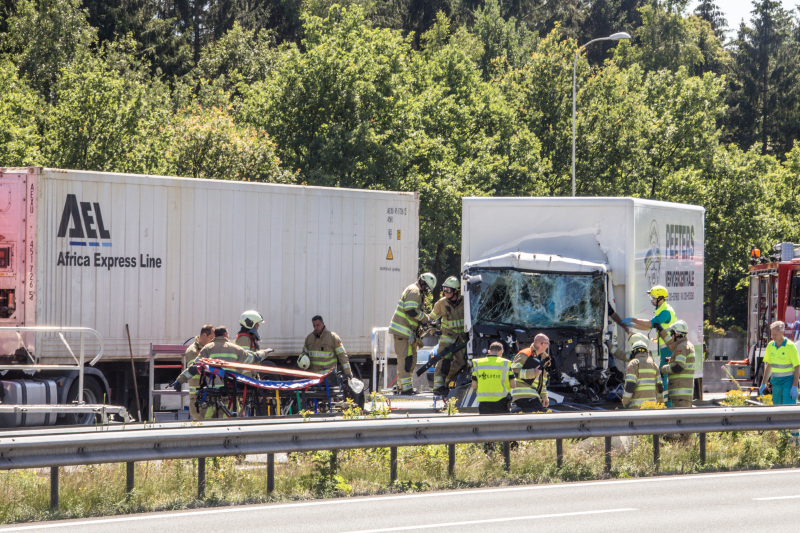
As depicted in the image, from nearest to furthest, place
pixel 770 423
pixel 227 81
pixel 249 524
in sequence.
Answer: pixel 249 524 < pixel 770 423 < pixel 227 81

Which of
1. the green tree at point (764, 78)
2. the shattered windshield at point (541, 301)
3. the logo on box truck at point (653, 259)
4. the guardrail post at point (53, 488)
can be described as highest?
the green tree at point (764, 78)

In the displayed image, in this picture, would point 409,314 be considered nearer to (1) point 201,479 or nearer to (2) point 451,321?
(2) point 451,321

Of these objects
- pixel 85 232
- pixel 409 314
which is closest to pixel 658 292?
pixel 409 314

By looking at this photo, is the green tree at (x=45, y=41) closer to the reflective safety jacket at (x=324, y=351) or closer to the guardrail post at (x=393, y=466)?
the reflective safety jacket at (x=324, y=351)

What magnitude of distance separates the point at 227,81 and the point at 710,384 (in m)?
29.2

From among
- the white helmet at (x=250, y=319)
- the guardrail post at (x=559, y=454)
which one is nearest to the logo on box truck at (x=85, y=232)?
the white helmet at (x=250, y=319)

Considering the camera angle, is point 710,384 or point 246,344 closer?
point 246,344

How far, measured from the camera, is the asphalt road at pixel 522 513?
7.99 metres

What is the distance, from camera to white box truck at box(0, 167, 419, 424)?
13.3 meters

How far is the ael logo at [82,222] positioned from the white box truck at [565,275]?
15.4ft

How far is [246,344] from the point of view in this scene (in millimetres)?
13664

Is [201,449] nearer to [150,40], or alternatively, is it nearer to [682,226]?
[682,226]

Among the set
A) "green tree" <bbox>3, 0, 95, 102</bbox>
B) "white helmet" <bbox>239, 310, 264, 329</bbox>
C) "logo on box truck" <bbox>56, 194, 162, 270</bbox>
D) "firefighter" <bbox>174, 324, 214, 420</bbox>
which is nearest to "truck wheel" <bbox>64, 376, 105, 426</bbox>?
"firefighter" <bbox>174, 324, 214, 420</bbox>

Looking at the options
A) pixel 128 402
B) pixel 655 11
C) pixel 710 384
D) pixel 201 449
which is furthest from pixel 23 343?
pixel 655 11
